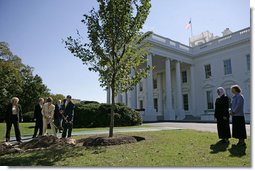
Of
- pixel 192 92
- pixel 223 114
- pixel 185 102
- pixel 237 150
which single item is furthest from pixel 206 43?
pixel 237 150

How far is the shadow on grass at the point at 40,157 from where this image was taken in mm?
5944

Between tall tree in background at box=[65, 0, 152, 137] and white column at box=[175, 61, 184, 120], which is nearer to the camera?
tall tree in background at box=[65, 0, 152, 137]

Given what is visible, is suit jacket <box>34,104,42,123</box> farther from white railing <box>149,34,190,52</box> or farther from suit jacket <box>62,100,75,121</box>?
white railing <box>149,34,190,52</box>

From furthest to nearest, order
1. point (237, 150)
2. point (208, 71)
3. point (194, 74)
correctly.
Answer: point (194, 74) < point (208, 71) < point (237, 150)

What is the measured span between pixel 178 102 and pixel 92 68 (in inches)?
843

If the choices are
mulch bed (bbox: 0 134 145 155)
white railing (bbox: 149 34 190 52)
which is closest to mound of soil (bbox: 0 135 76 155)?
mulch bed (bbox: 0 134 145 155)

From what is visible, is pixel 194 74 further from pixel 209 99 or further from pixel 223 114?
pixel 223 114

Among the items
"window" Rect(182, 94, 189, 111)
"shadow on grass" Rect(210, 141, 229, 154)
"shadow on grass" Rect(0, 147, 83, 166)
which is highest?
"window" Rect(182, 94, 189, 111)

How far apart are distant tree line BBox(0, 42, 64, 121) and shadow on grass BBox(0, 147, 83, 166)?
11.0 m

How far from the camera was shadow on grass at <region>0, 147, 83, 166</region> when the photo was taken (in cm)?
594

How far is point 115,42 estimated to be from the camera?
29.7 feet

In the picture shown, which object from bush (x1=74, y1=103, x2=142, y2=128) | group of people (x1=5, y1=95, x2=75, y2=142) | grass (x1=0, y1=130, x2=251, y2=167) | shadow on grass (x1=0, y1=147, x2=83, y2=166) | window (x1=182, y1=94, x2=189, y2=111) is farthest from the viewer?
window (x1=182, y1=94, x2=189, y2=111)

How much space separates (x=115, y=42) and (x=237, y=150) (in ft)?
16.5

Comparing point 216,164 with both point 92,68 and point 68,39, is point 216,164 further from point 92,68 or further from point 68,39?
point 68,39
